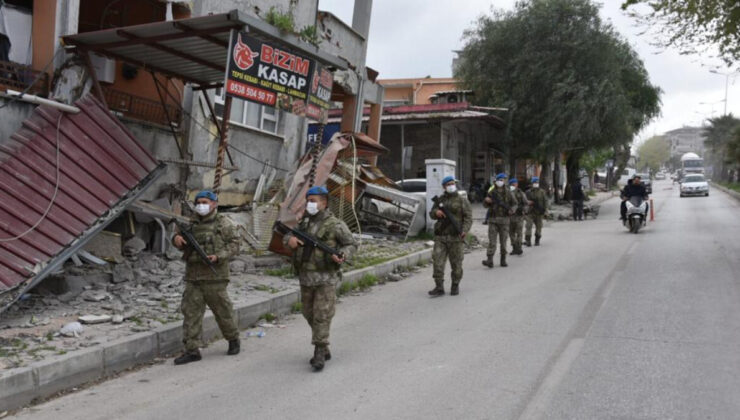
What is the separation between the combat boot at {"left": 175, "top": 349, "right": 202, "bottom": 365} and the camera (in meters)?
5.79

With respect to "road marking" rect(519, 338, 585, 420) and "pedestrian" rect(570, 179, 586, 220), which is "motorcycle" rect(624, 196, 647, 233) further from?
"road marking" rect(519, 338, 585, 420)

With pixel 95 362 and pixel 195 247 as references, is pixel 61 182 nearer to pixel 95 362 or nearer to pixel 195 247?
pixel 195 247

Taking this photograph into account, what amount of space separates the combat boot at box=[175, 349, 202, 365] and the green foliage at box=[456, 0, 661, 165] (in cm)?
2171

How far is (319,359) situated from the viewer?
5.43 metres

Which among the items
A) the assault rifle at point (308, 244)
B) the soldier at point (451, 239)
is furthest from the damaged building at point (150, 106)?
the soldier at point (451, 239)

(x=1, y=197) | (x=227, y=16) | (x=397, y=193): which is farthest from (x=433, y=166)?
(x=1, y=197)

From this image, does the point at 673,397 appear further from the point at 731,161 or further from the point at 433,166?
the point at 731,161

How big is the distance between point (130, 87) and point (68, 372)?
745cm

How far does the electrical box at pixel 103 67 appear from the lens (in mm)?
9555

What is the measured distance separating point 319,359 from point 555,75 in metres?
22.7

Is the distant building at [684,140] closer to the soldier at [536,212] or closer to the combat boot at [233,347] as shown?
the soldier at [536,212]

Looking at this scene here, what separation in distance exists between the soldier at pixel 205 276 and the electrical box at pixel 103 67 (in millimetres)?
4988

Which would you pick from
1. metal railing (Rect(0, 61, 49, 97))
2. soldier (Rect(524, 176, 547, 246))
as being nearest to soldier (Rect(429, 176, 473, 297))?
metal railing (Rect(0, 61, 49, 97))

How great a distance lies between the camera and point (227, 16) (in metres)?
7.65
